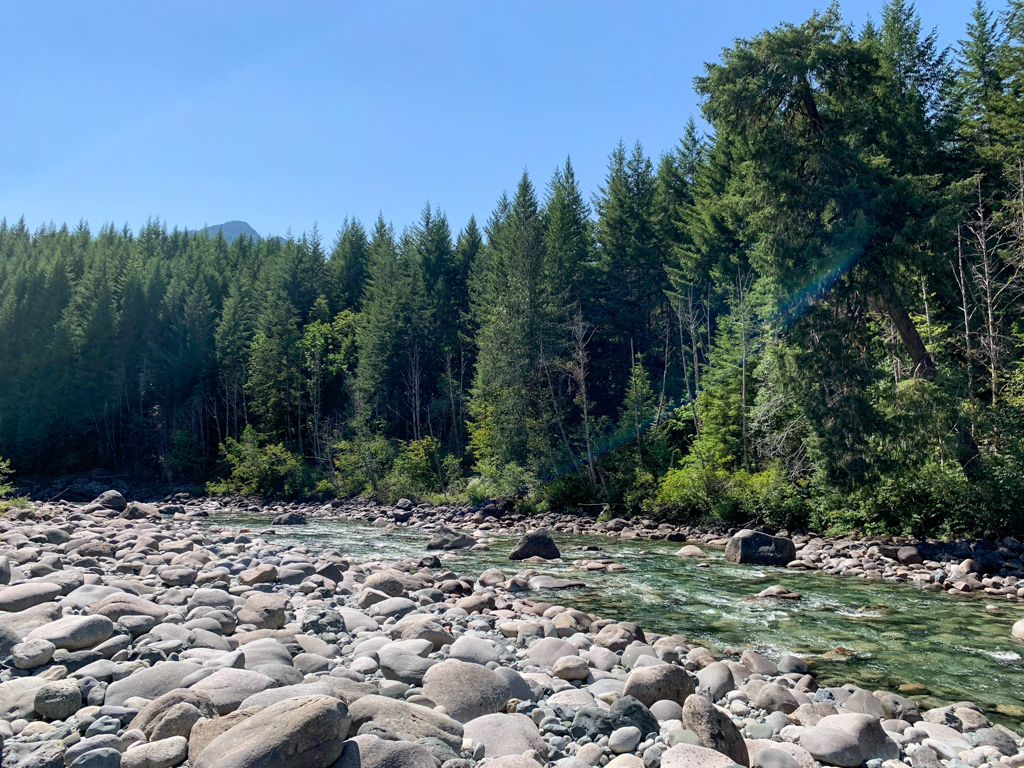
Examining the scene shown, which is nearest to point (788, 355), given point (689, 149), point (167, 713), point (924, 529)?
point (924, 529)

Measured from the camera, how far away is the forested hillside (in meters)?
16.8

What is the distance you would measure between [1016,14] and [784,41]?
49.3 feet

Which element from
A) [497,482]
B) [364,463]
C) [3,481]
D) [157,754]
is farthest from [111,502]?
[157,754]

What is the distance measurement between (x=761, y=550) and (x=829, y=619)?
19.1 ft

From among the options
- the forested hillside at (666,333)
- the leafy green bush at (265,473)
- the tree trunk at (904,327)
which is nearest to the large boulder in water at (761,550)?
the forested hillside at (666,333)

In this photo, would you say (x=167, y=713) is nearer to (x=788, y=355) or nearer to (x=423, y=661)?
(x=423, y=661)

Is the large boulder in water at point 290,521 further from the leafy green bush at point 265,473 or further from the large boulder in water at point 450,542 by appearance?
the leafy green bush at point 265,473

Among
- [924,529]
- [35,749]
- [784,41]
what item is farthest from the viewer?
[784,41]

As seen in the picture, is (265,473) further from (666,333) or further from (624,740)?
(624,740)

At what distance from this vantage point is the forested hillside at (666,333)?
16797 millimetres

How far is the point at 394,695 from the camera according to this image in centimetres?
526

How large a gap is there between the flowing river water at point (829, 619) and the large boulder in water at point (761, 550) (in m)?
0.46

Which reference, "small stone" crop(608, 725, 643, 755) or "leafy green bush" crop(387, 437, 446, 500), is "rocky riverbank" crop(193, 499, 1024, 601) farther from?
"small stone" crop(608, 725, 643, 755)

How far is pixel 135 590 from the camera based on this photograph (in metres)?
8.19
